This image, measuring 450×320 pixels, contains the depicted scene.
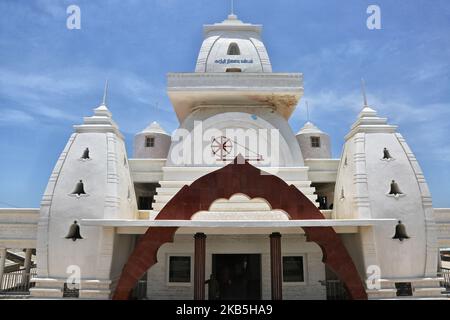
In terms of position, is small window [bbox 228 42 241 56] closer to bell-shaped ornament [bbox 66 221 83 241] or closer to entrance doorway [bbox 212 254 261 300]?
entrance doorway [bbox 212 254 261 300]

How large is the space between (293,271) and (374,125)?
26.0 ft

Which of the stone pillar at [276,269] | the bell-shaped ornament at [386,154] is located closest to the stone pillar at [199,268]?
the stone pillar at [276,269]

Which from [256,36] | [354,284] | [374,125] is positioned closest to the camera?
[354,284]

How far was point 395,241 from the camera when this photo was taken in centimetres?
1330

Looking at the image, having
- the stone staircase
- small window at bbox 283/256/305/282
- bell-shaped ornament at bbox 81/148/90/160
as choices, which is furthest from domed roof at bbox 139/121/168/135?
the stone staircase

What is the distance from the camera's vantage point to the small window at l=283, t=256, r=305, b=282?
1595cm

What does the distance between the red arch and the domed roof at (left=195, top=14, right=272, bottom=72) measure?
937 cm

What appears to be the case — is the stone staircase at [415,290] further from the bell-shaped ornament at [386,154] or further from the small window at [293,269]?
the bell-shaped ornament at [386,154]

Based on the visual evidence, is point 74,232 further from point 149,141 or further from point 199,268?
point 149,141

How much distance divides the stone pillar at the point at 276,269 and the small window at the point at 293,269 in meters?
3.08

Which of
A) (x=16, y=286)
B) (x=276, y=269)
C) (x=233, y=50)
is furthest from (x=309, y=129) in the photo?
(x=16, y=286)

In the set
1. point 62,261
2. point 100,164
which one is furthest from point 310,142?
point 62,261

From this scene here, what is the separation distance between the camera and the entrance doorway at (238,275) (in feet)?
53.3
